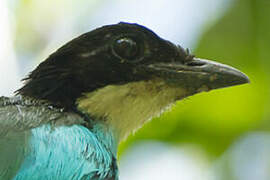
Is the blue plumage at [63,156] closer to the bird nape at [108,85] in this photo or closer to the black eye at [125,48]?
the bird nape at [108,85]

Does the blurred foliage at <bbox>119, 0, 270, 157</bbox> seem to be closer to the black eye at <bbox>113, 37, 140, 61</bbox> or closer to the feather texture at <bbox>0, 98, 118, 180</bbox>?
the black eye at <bbox>113, 37, 140, 61</bbox>

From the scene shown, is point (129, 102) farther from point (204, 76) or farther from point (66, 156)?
point (66, 156)

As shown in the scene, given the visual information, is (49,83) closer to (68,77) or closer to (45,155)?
(68,77)

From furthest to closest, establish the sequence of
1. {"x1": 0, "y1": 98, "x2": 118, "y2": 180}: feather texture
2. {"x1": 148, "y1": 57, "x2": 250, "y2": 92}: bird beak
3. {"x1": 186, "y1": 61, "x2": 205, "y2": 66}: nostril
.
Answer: {"x1": 186, "y1": 61, "x2": 205, "y2": 66}: nostril < {"x1": 148, "y1": 57, "x2": 250, "y2": 92}: bird beak < {"x1": 0, "y1": 98, "x2": 118, "y2": 180}: feather texture

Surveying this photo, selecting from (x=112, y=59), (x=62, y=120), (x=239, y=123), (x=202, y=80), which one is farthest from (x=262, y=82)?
(x=62, y=120)

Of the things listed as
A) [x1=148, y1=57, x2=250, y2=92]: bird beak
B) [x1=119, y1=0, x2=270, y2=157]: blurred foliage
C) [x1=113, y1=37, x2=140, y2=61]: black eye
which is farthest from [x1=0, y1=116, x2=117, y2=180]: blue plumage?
[x1=119, y1=0, x2=270, y2=157]: blurred foliage

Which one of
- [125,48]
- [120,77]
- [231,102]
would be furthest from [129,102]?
[231,102]
